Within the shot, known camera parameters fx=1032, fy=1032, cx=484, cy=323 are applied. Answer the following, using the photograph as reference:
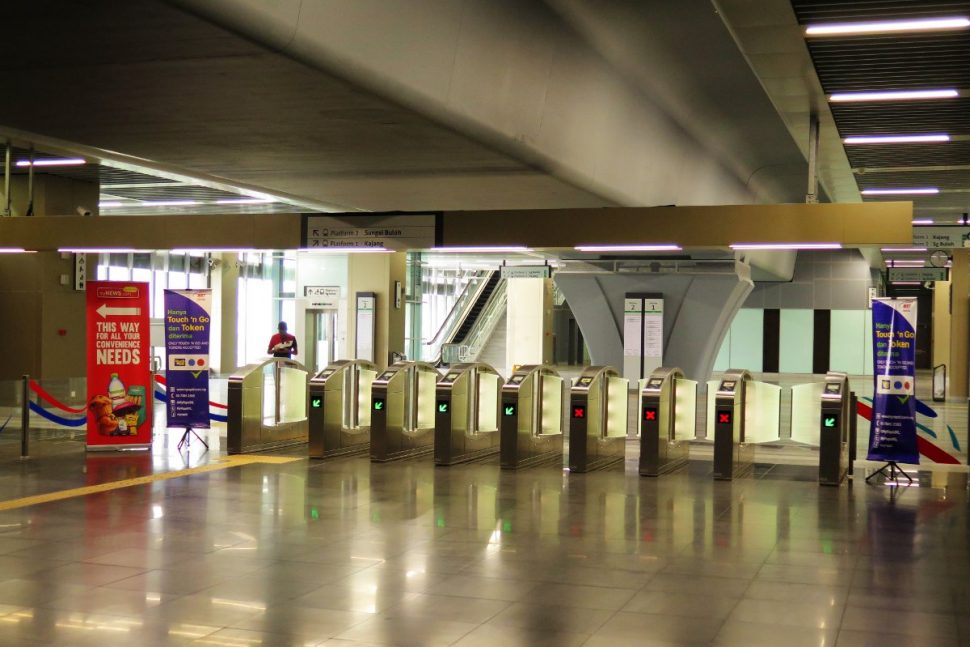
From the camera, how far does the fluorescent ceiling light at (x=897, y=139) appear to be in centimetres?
1167

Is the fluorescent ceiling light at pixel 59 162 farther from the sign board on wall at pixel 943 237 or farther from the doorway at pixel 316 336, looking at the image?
the doorway at pixel 316 336

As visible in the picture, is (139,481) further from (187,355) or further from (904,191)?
(904,191)

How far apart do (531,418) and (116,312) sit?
16.6 ft

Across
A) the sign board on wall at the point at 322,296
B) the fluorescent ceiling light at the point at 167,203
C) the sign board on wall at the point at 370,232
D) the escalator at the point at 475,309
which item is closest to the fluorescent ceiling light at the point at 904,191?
the sign board on wall at the point at 370,232

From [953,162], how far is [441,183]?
7413mm

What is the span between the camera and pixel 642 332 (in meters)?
22.8

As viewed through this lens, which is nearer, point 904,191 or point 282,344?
point 282,344

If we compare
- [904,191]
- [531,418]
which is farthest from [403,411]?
[904,191]

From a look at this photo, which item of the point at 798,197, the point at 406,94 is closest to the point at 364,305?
the point at 798,197

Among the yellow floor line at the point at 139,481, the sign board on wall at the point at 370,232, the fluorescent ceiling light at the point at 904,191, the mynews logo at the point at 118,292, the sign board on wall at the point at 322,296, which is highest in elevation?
the fluorescent ceiling light at the point at 904,191

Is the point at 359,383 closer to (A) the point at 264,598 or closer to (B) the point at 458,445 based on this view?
(B) the point at 458,445

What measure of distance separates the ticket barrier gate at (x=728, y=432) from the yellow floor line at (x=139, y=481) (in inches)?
186

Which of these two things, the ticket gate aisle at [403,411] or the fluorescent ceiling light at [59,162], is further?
the fluorescent ceiling light at [59,162]

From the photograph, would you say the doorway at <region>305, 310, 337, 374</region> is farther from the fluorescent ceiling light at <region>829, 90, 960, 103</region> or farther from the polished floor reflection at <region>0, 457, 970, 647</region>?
the fluorescent ceiling light at <region>829, 90, 960, 103</region>
